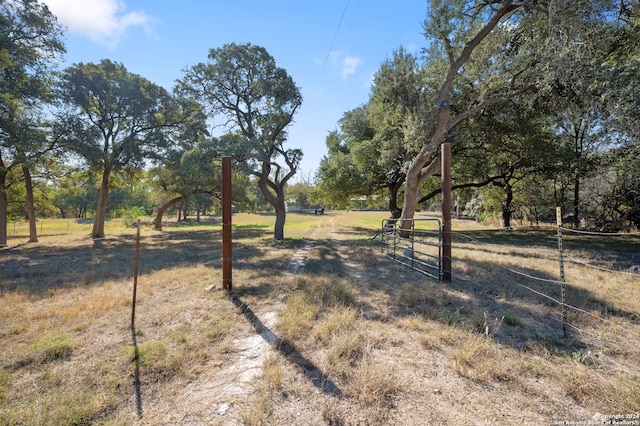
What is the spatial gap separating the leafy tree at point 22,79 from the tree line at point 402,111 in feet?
0.20

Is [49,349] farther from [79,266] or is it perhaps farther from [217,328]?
[79,266]

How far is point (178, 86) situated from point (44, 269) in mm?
9574

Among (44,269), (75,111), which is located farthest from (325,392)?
(75,111)

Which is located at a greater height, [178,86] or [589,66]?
[178,86]

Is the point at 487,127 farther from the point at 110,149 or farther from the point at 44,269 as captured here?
the point at 110,149

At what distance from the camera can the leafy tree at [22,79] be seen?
435 inches

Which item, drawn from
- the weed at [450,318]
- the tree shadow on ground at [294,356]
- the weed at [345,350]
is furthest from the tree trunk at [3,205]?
the weed at [450,318]

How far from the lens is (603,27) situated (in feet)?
22.9

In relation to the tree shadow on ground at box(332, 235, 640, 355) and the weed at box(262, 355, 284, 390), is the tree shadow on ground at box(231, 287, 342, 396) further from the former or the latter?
the tree shadow on ground at box(332, 235, 640, 355)

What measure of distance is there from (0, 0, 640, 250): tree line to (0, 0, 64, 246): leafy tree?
6 cm

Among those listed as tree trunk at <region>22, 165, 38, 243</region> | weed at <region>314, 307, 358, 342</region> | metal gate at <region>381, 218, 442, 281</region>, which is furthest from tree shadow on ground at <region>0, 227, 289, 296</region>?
tree trunk at <region>22, 165, 38, 243</region>

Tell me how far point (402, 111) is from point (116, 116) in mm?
16307

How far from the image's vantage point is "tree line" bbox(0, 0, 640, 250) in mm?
7215

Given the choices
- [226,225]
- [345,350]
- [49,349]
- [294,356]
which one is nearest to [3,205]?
[226,225]
